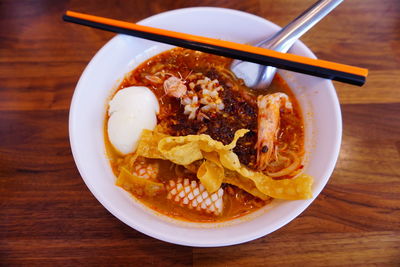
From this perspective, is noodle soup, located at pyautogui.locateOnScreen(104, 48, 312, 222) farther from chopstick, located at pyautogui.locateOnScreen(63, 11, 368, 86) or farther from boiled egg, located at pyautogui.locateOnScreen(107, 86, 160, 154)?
chopstick, located at pyautogui.locateOnScreen(63, 11, 368, 86)

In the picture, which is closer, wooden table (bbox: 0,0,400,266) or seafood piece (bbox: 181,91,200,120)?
wooden table (bbox: 0,0,400,266)

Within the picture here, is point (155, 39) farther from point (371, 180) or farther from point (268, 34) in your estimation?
point (371, 180)

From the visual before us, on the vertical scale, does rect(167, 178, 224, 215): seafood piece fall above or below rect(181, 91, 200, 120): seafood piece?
below

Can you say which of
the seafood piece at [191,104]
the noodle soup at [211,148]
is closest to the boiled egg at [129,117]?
the noodle soup at [211,148]

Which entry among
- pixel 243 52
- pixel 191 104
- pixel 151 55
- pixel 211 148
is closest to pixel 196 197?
pixel 211 148

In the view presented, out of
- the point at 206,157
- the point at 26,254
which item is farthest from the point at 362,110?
the point at 26,254

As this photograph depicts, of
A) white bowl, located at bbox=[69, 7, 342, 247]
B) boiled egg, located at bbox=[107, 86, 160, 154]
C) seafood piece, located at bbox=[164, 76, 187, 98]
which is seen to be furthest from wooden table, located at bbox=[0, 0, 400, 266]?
seafood piece, located at bbox=[164, 76, 187, 98]
